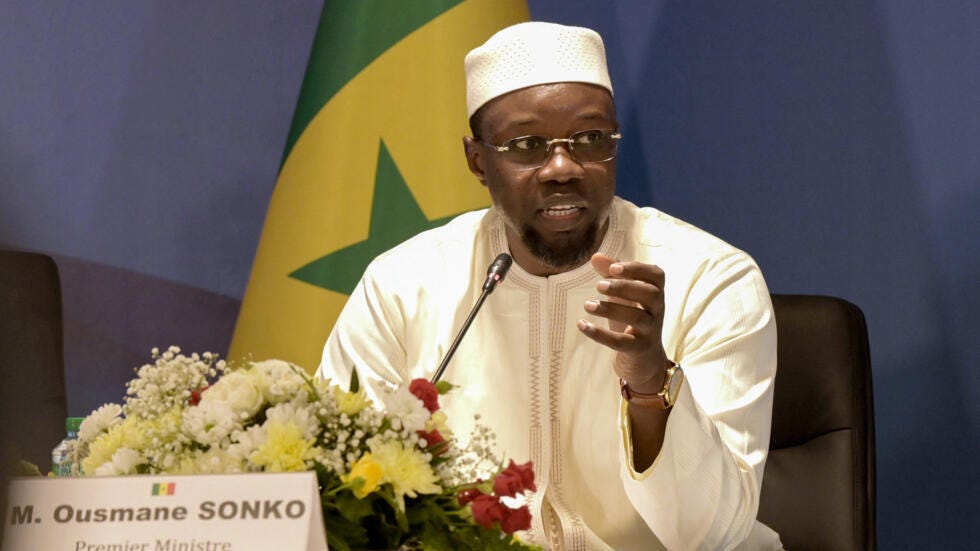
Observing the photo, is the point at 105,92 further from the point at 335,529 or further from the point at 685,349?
the point at 335,529

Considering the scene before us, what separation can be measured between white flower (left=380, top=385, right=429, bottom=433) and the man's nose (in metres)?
0.83

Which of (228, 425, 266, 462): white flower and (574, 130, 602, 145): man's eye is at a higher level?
(574, 130, 602, 145): man's eye

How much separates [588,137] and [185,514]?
1.20 meters

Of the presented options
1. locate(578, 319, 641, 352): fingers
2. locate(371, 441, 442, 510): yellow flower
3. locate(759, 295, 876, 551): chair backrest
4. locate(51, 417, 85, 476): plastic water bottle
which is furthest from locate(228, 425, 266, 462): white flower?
locate(759, 295, 876, 551): chair backrest

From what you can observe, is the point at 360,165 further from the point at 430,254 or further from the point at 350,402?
the point at 350,402

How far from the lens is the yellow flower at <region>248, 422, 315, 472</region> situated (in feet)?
3.94

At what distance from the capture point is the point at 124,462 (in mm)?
1295

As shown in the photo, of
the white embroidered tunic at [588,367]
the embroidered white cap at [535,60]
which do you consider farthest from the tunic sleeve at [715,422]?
the embroidered white cap at [535,60]

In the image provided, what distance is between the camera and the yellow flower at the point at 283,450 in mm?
→ 1202

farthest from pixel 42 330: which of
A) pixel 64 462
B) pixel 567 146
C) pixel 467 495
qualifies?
pixel 467 495

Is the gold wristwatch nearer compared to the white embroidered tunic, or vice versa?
the gold wristwatch

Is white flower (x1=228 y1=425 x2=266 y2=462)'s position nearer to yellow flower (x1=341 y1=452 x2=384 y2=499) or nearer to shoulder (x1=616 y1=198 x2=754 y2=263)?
yellow flower (x1=341 y1=452 x2=384 y2=499)

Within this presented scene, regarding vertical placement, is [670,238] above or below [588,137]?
below

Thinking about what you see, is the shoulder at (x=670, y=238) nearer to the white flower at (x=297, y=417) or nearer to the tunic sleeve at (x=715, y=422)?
the tunic sleeve at (x=715, y=422)
